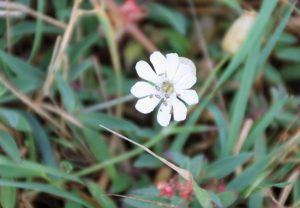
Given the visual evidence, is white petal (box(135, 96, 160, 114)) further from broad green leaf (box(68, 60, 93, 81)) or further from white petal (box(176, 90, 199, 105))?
broad green leaf (box(68, 60, 93, 81))

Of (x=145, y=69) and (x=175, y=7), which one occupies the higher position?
(x=175, y=7)

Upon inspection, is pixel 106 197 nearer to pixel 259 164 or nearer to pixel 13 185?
pixel 13 185

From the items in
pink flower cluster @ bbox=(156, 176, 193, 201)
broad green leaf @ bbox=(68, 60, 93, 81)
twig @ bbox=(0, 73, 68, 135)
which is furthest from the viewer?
broad green leaf @ bbox=(68, 60, 93, 81)

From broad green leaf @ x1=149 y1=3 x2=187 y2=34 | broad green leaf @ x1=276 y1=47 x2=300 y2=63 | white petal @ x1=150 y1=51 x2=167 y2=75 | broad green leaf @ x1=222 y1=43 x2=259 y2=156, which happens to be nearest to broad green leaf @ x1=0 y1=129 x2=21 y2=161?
white petal @ x1=150 y1=51 x2=167 y2=75

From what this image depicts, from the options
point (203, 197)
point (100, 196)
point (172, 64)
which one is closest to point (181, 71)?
point (172, 64)

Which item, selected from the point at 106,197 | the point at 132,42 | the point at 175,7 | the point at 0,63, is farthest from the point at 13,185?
the point at 175,7

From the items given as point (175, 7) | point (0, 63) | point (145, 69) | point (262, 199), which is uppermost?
point (175, 7)
